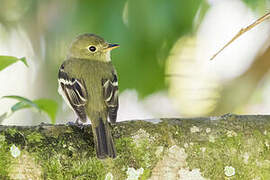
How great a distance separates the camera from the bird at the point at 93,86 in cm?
333

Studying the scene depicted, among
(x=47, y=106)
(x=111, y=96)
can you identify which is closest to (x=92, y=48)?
(x=111, y=96)

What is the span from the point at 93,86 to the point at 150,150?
3.33 feet

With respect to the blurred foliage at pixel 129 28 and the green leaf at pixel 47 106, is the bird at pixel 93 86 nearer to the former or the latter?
the green leaf at pixel 47 106

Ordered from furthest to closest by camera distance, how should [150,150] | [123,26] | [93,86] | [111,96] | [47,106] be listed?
[123,26], [93,86], [111,96], [47,106], [150,150]

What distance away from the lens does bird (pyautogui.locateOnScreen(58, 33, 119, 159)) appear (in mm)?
3334

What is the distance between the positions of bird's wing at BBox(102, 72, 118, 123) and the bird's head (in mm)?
581

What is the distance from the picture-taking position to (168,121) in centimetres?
326

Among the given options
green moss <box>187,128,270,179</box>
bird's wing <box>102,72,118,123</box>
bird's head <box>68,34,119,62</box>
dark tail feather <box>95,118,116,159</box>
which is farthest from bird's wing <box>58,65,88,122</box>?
green moss <box>187,128,270,179</box>

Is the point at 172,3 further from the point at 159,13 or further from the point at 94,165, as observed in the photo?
the point at 94,165

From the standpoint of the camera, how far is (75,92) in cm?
379

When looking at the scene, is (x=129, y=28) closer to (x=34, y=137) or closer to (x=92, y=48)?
(x=92, y=48)

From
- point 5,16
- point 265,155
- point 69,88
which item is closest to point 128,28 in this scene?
point 69,88

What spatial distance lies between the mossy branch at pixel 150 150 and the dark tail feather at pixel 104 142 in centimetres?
5

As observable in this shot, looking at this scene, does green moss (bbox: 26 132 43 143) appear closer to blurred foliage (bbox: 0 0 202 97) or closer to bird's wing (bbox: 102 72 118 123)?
bird's wing (bbox: 102 72 118 123)
